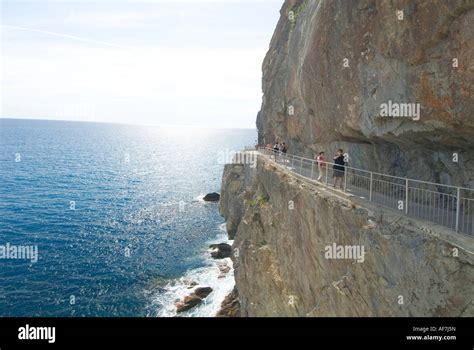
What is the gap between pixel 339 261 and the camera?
14.1 meters

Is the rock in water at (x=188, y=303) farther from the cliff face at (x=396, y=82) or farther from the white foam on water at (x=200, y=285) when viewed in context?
the cliff face at (x=396, y=82)

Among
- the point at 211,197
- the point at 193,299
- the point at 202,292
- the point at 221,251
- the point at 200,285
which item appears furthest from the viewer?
the point at 211,197

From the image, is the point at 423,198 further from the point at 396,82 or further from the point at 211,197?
the point at 211,197

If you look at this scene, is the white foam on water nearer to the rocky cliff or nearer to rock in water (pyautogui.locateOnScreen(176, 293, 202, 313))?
rock in water (pyautogui.locateOnScreen(176, 293, 202, 313))

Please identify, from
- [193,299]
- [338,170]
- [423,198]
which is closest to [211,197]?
[193,299]

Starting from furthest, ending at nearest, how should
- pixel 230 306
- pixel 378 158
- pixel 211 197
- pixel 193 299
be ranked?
pixel 211 197 → pixel 193 299 → pixel 230 306 → pixel 378 158

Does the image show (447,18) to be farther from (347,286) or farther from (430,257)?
(347,286)

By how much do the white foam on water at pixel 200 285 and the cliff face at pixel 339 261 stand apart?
→ 6790 millimetres

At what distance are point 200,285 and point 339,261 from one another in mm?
25951

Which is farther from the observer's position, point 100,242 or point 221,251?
point 100,242

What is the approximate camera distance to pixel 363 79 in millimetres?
15938

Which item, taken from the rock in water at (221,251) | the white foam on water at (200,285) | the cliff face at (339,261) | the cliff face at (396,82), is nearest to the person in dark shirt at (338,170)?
the cliff face at (339,261)
